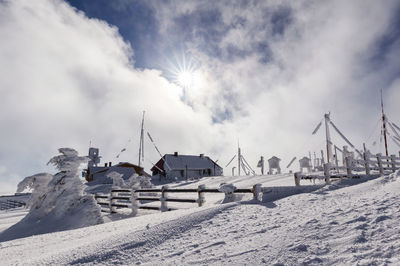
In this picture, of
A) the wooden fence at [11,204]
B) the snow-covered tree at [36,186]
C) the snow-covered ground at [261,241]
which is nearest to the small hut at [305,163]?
the snow-covered ground at [261,241]

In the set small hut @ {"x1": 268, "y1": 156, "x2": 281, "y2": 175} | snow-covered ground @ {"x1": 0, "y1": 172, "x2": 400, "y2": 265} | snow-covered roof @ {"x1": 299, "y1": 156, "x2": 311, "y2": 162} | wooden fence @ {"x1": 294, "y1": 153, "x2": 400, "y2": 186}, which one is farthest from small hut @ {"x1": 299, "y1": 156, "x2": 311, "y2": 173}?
snow-covered ground @ {"x1": 0, "y1": 172, "x2": 400, "y2": 265}

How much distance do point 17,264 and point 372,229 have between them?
6.87 metres

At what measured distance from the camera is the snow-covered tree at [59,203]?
10.9 metres

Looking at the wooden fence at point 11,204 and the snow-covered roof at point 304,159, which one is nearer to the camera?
the snow-covered roof at point 304,159

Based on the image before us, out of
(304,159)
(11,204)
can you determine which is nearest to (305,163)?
(304,159)

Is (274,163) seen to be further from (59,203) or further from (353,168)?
(59,203)

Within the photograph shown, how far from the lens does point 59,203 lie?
11680 millimetres

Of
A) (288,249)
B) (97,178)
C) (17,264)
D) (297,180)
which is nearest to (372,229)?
(288,249)

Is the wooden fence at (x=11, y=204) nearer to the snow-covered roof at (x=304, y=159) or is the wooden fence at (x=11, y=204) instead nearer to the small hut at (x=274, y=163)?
the small hut at (x=274, y=163)

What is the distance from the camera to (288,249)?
160 inches

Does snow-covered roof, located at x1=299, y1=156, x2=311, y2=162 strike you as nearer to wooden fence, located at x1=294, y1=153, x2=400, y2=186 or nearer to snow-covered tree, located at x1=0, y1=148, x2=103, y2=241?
wooden fence, located at x1=294, y1=153, x2=400, y2=186

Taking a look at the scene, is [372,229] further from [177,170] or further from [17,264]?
[177,170]

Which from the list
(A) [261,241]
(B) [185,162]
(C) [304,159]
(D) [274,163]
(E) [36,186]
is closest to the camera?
(A) [261,241]

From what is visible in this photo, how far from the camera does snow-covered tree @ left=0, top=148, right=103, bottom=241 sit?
10.9 m
